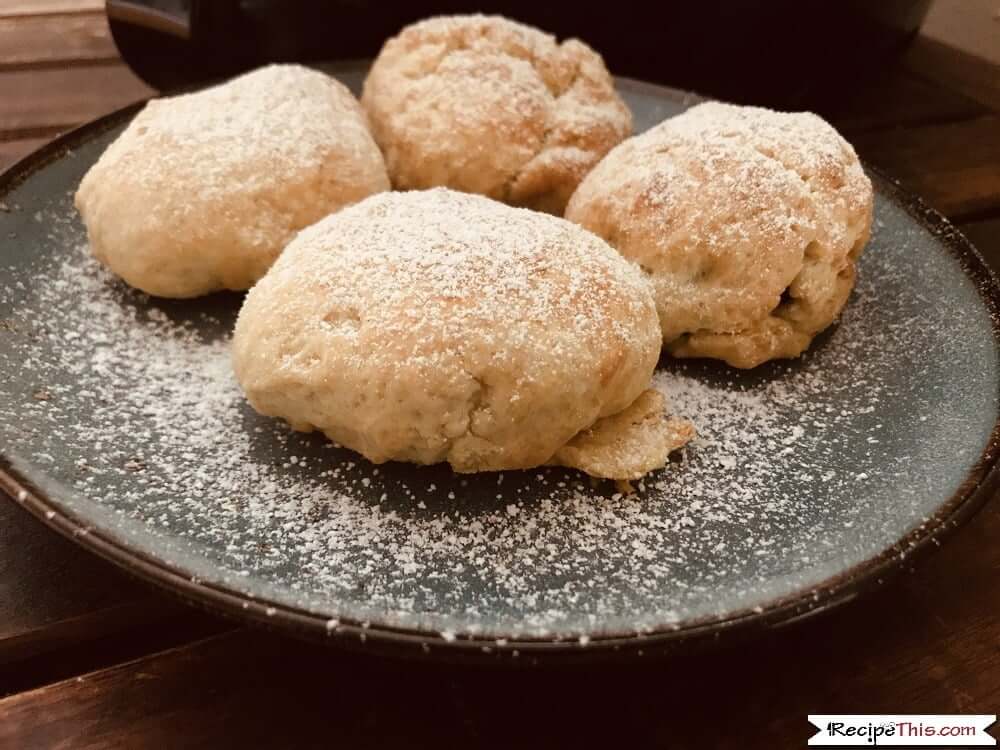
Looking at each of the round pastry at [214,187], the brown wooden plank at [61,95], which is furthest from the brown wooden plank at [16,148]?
the round pastry at [214,187]

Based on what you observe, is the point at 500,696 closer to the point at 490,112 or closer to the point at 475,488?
the point at 475,488

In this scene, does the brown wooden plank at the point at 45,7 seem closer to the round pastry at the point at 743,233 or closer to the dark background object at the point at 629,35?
the dark background object at the point at 629,35

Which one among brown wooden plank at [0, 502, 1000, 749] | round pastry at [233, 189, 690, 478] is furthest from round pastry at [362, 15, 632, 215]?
brown wooden plank at [0, 502, 1000, 749]

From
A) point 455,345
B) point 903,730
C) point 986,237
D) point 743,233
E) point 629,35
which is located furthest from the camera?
point 629,35

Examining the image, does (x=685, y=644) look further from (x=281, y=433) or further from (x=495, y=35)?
Answer: (x=495, y=35)

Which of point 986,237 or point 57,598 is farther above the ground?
point 986,237

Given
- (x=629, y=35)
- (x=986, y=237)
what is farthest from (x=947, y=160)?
(x=629, y=35)

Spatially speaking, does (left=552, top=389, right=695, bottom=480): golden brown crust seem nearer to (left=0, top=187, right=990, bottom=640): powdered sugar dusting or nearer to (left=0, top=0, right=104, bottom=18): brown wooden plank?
(left=0, top=187, right=990, bottom=640): powdered sugar dusting

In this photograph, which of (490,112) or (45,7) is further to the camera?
(45,7)
